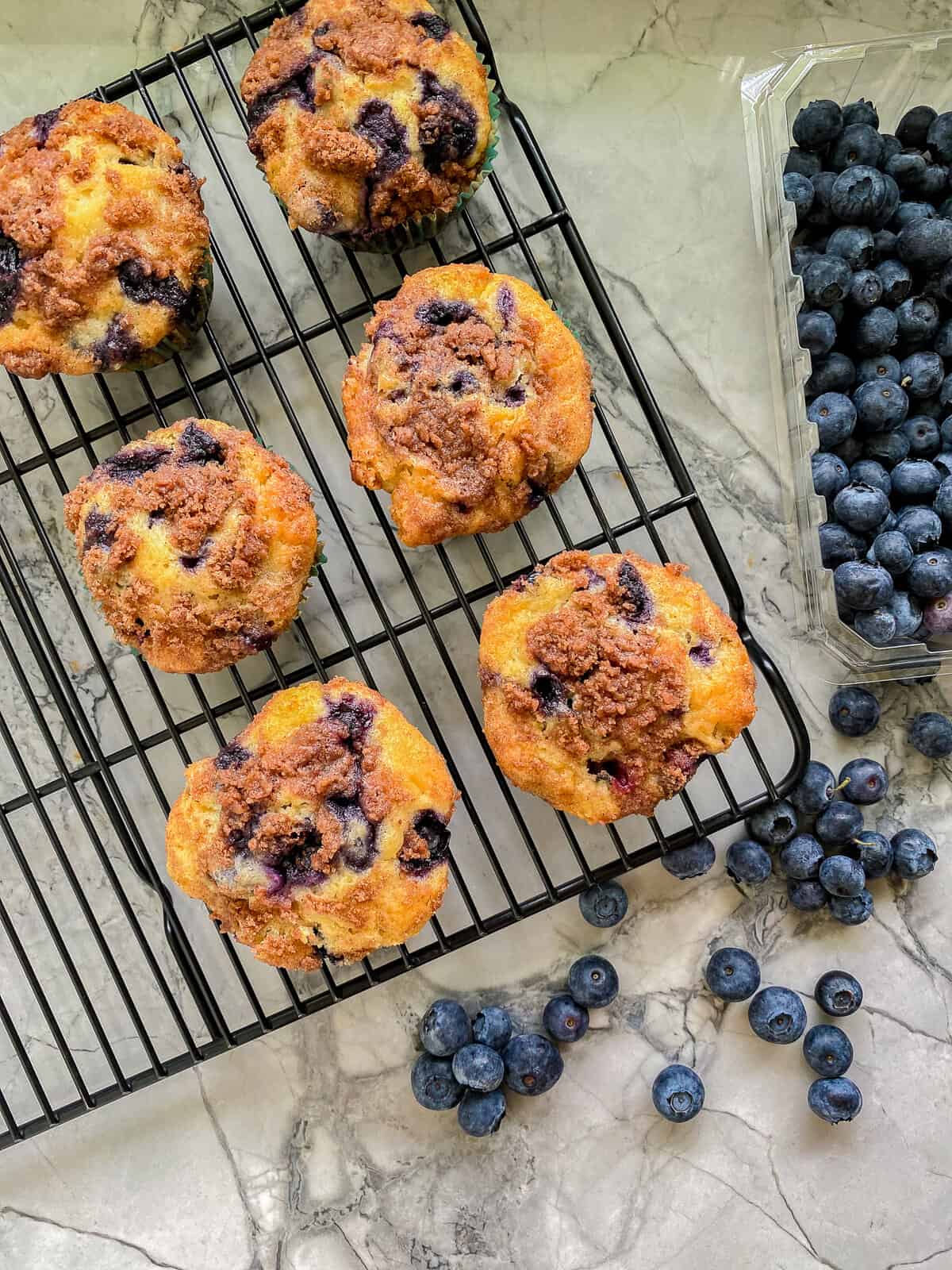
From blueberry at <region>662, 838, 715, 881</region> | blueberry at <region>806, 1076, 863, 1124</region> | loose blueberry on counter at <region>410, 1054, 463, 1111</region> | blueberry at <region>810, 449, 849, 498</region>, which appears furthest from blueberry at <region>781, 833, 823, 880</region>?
loose blueberry on counter at <region>410, 1054, 463, 1111</region>

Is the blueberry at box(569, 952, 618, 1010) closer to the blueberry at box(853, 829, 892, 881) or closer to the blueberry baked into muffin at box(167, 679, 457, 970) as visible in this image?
the blueberry baked into muffin at box(167, 679, 457, 970)

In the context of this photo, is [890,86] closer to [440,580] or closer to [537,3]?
[537,3]

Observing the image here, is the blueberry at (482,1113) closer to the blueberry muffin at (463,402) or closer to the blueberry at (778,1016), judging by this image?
the blueberry at (778,1016)

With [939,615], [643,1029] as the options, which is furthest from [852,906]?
[939,615]

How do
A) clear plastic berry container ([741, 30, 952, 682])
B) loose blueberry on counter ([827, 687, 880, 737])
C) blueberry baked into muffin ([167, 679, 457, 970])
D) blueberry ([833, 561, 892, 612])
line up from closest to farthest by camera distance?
blueberry baked into muffin ([167, 679, 457, 970]), blueberry ([833, 561, 892, 612]), clear plastic berry container ([741, 30, 952, 682]), loose blueberry on counter ([827, 687, 880, 737])

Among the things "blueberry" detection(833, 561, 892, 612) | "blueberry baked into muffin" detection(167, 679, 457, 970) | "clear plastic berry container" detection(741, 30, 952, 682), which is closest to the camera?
"blueberry baked into muffin" detection(167, 679, 457, 970)

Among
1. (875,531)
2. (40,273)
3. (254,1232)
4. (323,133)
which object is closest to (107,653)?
(40,273)
